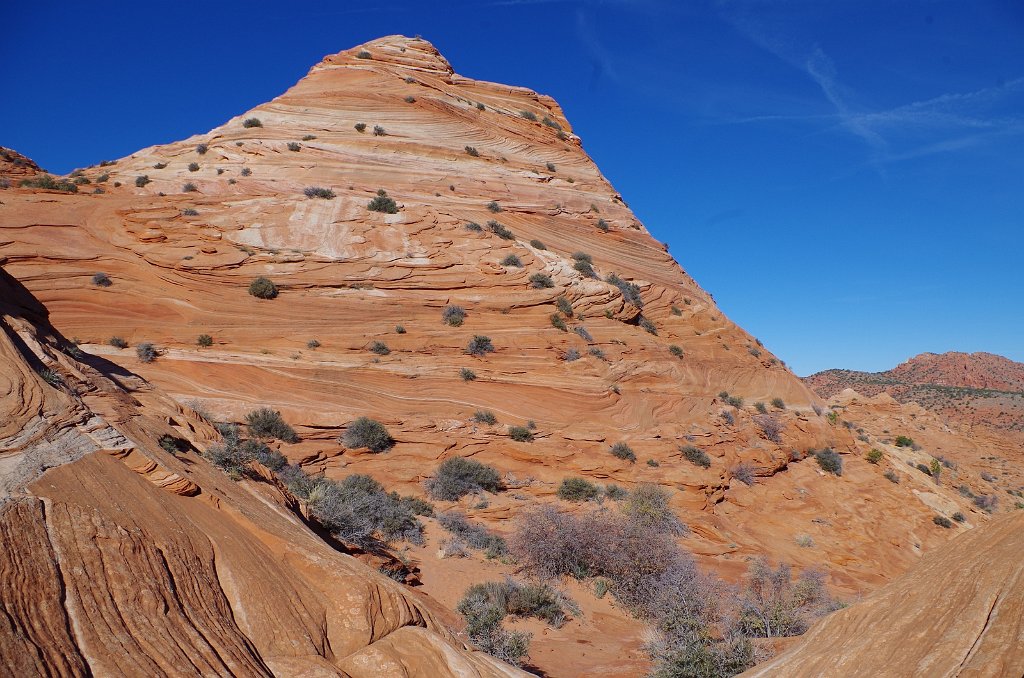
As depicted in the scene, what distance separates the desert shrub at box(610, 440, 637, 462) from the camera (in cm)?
1527

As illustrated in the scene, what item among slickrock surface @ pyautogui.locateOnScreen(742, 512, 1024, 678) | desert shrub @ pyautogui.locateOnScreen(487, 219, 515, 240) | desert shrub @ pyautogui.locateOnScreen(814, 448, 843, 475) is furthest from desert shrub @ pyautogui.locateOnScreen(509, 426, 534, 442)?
desert shrub @ pyautogui.locateOnScreen(814, 448, 843, 475)

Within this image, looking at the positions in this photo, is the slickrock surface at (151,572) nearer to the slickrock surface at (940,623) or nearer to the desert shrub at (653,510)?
the slickrock surface at (940,623)

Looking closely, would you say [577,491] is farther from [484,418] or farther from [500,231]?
[500,231]

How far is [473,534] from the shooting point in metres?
11.3

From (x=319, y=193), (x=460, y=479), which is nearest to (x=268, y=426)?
(x=460, y=479)

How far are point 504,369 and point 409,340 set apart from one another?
3.05m

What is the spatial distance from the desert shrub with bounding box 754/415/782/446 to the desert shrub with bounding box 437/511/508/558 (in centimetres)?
1194

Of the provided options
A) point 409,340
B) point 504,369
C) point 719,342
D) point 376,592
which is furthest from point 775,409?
point 376,592

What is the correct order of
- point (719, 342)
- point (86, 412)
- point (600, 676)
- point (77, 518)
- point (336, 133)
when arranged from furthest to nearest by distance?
point (336, 133)
point (719, 342)
point (600, 676)
point (86, 412)
point (77, 518)

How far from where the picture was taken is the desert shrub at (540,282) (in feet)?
66.2

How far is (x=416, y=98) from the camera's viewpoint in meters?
30.3

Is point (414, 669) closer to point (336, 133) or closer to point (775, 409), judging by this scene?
point (775, 409)

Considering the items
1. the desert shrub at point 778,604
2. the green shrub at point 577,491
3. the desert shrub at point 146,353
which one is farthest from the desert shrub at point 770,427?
the desert shrub at point 146,353

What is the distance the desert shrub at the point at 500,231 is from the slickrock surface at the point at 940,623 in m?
18.8
